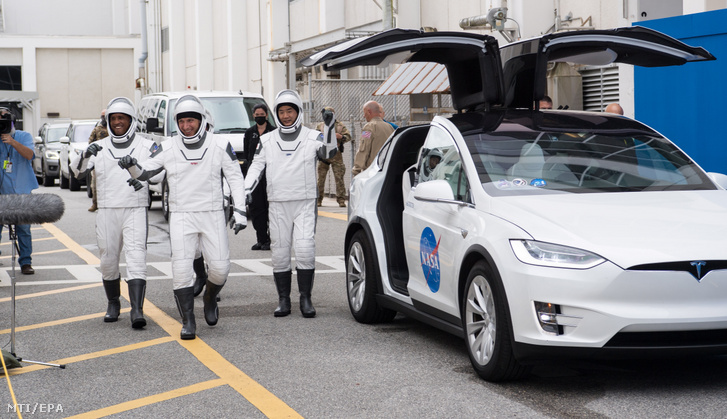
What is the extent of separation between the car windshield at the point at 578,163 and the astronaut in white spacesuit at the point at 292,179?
2.05 meters

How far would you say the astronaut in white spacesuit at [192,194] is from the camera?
305 inches

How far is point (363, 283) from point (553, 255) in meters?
2.74

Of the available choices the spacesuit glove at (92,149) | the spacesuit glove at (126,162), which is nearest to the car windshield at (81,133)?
the spacesuit glove at (92,149)

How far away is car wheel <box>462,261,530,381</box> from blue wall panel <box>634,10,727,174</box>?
484 cm

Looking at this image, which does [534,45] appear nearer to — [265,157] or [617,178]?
[617,178]

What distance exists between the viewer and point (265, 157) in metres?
8.52

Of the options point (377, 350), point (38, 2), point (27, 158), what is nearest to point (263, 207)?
point (27, 158)

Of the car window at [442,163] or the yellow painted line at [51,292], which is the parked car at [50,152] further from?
the car window at [442,163]

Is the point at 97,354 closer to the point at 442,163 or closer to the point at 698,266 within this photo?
the point at 442,163

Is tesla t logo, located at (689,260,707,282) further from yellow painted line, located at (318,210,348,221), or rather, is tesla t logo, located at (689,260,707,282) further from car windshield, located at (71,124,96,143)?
car windshield, located at (71,124,96,143)

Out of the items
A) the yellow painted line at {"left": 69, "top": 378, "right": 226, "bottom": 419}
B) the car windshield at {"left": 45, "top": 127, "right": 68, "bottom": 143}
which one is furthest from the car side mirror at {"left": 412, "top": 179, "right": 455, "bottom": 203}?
the car windshield at {"left": 45, "top": 127, "right": 68, "bottom": 143}

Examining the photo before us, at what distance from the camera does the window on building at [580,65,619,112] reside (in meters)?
17.3

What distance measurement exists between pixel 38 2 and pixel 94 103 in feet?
28.4

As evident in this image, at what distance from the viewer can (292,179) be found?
8430 millimetres
